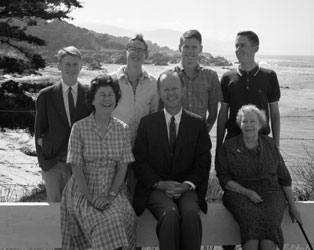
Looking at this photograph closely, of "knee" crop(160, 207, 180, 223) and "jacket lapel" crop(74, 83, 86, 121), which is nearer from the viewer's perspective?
"knee" crop(160, 207, 180, 223)

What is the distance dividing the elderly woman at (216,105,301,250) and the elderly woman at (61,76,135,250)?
0.68m

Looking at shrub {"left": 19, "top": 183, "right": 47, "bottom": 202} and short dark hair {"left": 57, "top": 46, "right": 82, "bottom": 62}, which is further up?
short dark hair {"left": 57, "top": 46, "right": 82, "bottom": 62}

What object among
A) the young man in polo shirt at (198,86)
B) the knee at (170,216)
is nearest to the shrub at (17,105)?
the young man in polo shirt at (198,86)

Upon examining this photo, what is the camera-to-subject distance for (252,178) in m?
3.17

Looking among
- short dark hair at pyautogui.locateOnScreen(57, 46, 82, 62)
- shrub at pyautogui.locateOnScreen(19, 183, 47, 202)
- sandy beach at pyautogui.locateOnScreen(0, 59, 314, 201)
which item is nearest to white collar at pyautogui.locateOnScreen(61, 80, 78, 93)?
short dark hair at pyautogui.locateOnScreen(57, 46, 82, 62)

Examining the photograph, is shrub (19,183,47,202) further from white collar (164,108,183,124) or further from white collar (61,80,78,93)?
white collar (164,108,183,124)

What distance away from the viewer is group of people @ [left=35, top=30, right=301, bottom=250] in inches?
115

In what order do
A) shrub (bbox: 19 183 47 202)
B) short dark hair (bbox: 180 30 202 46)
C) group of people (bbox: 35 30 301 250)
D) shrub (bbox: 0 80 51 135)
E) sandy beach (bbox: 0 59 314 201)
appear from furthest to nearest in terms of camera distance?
shrub (bbox: 0 80 51 135), sandy beach (bbox: 0 59 314 201), shrub (bbox: 19 183 47 202), short dark hair (bbox: 180 30 202 46), group of people (bbox: 35 30 301 250)

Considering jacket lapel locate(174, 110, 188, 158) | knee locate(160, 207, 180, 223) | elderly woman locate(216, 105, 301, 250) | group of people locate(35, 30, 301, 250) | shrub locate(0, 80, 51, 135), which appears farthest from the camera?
shrub locate(0, 80, 51, 135)

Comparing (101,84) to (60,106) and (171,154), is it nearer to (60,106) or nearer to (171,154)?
(60,106)

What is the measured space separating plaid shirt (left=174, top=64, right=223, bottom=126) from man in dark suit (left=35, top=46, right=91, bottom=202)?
763 mm

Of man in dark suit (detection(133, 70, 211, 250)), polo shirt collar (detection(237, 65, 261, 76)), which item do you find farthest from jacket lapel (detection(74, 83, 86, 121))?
polo shirt collar (detection(237, 65, 261, 76))

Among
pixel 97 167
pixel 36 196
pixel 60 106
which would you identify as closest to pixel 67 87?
pixel 60 106

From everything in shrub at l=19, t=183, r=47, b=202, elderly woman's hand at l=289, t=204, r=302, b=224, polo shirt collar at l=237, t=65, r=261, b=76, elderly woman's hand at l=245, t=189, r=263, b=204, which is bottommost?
shrub at l=19, t=183, r=47, b=202
